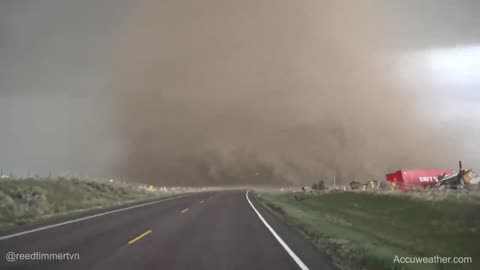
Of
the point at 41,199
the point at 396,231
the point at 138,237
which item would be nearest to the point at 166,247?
the point at 138,237

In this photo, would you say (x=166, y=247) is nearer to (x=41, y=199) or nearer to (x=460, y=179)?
(x=41, y=199)

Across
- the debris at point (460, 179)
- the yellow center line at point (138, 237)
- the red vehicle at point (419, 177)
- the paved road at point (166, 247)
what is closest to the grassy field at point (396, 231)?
the paved road at point (166, 247)

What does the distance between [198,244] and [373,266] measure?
5354 mm

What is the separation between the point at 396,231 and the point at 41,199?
2140cm

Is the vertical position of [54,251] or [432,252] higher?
[54,251]

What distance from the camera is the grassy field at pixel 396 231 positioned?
11750 mm

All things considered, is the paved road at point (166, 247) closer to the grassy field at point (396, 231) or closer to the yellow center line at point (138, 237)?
the yellow center line at point (138, 237)

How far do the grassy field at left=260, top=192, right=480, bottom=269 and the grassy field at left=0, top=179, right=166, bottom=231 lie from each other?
1299cm

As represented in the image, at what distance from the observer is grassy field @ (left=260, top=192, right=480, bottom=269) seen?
Answer: 11.8 metres

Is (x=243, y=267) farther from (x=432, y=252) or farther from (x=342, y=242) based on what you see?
(x=432, y=252)

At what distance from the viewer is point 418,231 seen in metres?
21.9

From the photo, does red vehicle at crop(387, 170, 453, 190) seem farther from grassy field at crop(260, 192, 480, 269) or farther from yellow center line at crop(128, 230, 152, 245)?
yellow center line at crop(128, 230, 152, 245)

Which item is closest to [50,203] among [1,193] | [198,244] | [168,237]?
[1,193]

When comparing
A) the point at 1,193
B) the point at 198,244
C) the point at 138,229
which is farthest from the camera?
the point at 1,193
